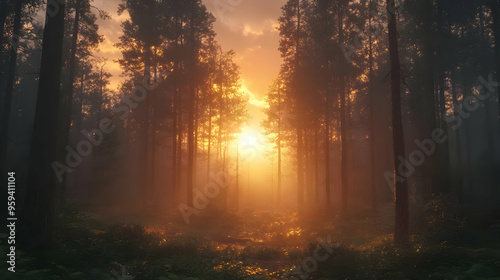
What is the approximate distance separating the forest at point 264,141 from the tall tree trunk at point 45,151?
37mm

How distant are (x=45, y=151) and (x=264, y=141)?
28.8 meters

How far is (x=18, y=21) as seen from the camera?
1820cm

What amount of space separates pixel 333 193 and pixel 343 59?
1358 inches

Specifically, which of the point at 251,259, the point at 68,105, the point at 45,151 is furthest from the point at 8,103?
the point at 251,259

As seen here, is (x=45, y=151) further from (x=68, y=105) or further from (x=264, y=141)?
(x=264, y=141)

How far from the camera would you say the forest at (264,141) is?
8.68 meters

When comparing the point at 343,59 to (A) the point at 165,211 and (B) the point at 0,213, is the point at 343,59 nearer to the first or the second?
(A) the point at 165,211

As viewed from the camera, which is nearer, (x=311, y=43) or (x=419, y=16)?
(x=419, y=16)

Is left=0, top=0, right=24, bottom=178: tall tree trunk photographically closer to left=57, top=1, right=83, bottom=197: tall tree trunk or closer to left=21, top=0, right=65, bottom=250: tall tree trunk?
left=57, top=1, right=83, bottom=197: tall tree trunk

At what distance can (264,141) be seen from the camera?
3653cm

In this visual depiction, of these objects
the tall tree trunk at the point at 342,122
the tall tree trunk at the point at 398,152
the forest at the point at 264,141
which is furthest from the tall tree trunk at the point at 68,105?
the tall tree trunk at the point at 398,152

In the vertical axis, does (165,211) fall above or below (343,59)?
below

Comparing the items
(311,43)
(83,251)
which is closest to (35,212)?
(83,251)

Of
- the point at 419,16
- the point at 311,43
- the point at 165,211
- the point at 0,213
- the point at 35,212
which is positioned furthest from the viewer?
the point at 311,43
